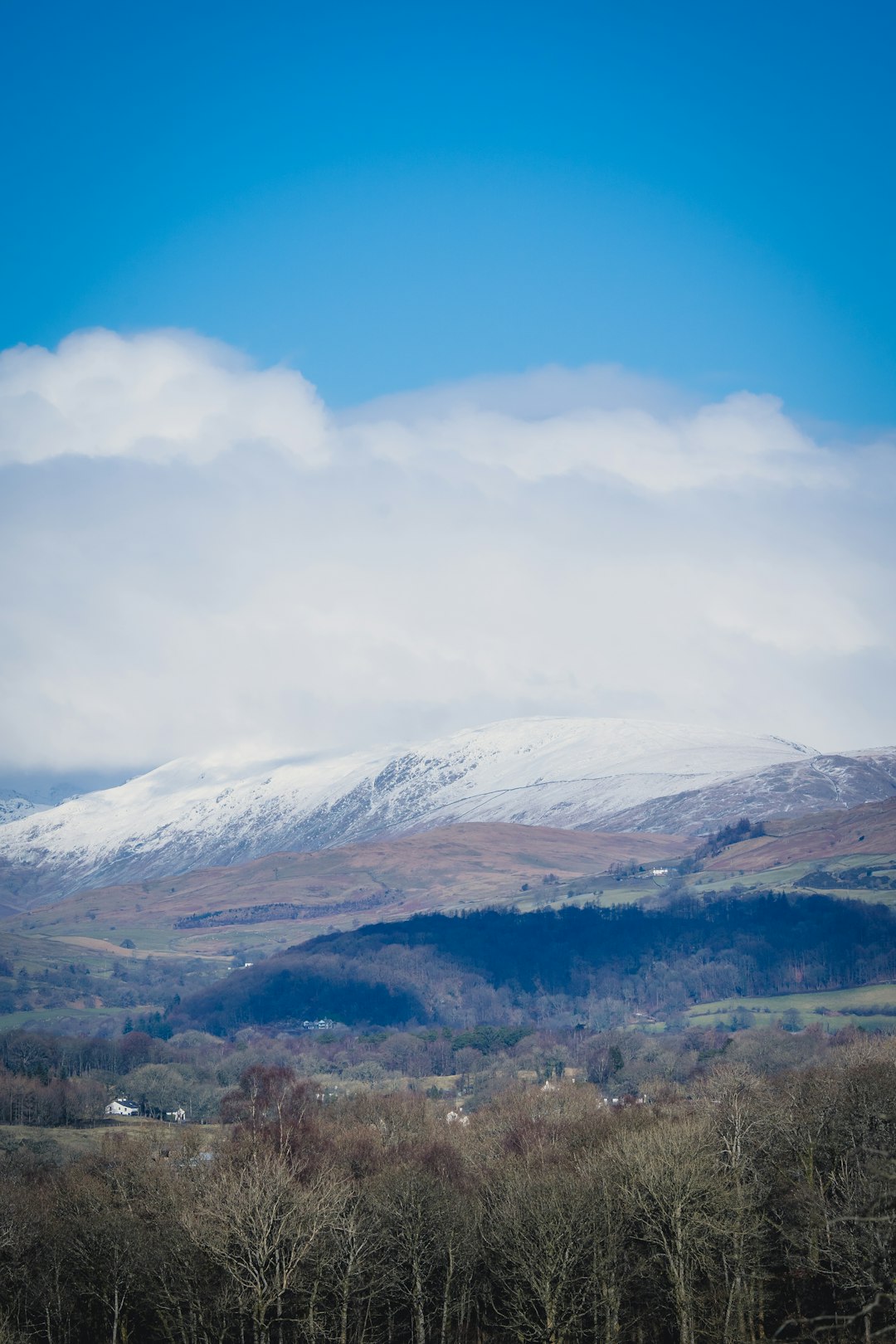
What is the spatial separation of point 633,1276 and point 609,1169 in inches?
394

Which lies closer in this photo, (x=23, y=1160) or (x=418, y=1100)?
(x=23, y=1160)

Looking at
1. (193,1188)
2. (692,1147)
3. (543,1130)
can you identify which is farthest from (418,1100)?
(692,1147)

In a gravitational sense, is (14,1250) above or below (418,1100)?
above

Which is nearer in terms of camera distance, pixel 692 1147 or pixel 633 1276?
pixel 633 1276

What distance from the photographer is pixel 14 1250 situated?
3337 inches

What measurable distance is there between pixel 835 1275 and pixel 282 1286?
3450 centimetres

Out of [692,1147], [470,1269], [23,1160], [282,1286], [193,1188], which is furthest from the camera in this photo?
[23,1160]

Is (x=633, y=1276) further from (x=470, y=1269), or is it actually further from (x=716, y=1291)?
(x=470, y=1269)

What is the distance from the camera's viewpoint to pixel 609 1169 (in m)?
89.4

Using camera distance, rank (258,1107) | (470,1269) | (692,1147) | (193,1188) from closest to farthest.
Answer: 1. (470,1269)
2. (692,1147)
3. (193,1188)
4. (258,1107)

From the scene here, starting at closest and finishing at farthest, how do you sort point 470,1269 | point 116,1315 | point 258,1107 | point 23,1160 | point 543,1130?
point 116,1315 < point 470,1269 < point 543,1130 < point 23,1160 < point 258,1107

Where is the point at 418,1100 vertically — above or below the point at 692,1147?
below

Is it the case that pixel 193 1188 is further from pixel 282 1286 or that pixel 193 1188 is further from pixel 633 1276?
pixel 633 1276

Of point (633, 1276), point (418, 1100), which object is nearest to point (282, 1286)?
point (633, 1276)
